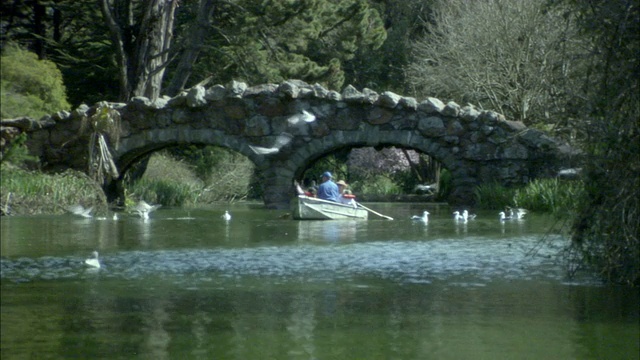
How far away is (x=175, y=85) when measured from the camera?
29.2 metres

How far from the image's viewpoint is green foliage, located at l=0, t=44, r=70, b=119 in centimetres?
351

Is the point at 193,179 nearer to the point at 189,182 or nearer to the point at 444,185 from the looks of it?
the point at 189,182

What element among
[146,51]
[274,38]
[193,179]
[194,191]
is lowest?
[194,191]

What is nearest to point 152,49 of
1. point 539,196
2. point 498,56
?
point 498,56

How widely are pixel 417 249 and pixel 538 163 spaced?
11.6 m

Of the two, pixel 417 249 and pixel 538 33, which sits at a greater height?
pixel 538 33

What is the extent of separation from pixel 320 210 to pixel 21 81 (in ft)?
56.0

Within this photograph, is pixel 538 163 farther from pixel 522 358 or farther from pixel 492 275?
pixel 522 358

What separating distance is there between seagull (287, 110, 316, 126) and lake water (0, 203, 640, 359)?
10364 mm

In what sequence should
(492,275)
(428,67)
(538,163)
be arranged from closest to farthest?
(492,275) → (538,163) → (428,67)

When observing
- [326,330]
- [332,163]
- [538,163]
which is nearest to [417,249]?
[326,330]

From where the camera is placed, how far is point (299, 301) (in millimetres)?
8336

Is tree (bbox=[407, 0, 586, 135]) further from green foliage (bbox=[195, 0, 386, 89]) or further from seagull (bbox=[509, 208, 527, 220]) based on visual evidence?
seagull (bbox=[509, 208, 527, 220])

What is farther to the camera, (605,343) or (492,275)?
(492,275)
